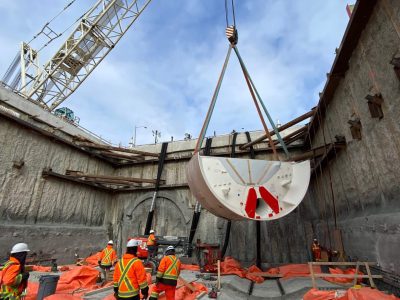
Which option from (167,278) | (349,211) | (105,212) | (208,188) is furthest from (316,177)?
(105,212)

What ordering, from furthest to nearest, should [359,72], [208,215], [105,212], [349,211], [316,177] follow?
[105,212], [208,215], [316,177], [349,211], [359,72]

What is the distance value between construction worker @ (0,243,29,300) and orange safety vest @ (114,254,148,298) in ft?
→ 4.47

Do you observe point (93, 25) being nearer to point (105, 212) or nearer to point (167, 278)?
point (105, 212)

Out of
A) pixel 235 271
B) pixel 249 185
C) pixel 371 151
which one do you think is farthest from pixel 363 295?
pixel 235 271

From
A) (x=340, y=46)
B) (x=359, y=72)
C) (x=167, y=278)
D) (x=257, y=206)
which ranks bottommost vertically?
(x=167, y=278)

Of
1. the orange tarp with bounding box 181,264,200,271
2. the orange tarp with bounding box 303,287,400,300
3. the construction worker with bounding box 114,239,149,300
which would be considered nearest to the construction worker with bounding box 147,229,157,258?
the orange tarp with bounding box 181,264,200,271

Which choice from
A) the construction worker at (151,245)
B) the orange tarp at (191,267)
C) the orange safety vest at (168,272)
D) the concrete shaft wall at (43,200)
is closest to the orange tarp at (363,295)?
the orange safety vest at (168,272)

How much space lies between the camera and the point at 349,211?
690 cm

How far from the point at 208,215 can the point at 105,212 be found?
5.64 meters

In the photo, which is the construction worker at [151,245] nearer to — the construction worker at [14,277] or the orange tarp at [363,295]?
the construction worker at [14,277]

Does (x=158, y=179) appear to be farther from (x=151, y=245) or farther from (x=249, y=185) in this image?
(x=249, y=185)

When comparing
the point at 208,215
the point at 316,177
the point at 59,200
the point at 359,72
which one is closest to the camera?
the point at 359,72

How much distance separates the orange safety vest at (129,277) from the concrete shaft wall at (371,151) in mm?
4415

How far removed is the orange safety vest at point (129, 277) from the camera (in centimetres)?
364
